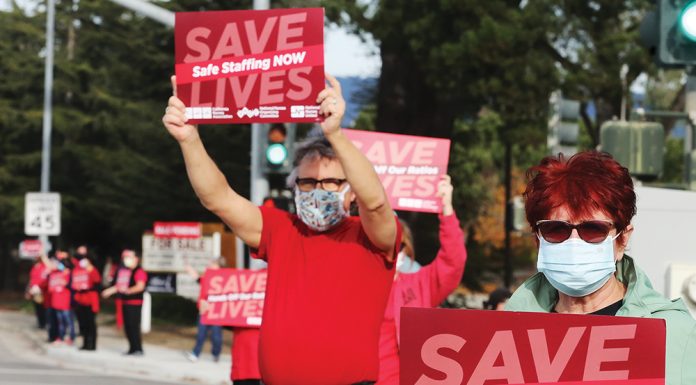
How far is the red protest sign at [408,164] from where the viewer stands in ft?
27.1

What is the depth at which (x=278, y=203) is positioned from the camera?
14.5 m

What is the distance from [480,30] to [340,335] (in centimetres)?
1674

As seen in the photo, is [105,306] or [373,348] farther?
[105,306]

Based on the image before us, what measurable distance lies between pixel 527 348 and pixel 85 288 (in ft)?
68.9

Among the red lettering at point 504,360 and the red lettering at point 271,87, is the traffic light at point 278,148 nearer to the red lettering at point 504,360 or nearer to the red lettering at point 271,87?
the red lettering at point 271,87

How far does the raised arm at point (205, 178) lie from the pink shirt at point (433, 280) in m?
0.96

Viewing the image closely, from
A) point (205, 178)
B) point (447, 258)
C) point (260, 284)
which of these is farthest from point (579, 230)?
point (260, 284)

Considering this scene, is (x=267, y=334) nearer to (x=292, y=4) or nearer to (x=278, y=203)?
(x=278, y=203)

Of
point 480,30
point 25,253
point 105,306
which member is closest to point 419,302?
point 480,30

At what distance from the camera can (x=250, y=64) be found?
520 cm

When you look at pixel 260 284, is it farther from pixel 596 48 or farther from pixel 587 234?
pixel 596 48

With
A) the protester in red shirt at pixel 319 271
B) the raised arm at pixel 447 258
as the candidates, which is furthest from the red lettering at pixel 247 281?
the protester in red shirt at pixel 319 271

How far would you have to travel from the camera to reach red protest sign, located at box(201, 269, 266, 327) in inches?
420

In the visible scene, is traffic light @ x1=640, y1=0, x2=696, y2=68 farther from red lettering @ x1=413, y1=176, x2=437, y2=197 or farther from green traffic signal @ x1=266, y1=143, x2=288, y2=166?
green traffic signal @ x1=266, y1=143, x2=288, y2=166
